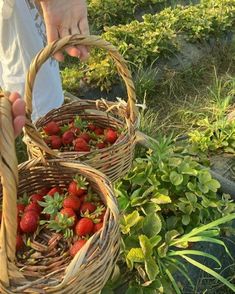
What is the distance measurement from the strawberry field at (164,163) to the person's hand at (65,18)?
1.18 ft

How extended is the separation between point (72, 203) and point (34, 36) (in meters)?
1.01

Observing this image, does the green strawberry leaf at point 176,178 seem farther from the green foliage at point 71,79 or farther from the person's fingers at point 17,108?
the green foliage at point 71,79

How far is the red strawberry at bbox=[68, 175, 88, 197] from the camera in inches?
57.1

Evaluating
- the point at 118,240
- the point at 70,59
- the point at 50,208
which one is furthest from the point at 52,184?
the point at 70,59

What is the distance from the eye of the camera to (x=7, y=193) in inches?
41.1

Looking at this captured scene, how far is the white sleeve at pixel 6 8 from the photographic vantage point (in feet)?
6.31

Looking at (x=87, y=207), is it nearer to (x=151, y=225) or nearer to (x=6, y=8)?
(x=151, y=225)

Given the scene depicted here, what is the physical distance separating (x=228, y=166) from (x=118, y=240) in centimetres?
120

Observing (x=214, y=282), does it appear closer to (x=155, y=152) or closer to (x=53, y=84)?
(x=155, y=152)

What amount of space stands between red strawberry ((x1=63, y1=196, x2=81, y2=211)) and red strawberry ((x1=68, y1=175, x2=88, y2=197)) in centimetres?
2

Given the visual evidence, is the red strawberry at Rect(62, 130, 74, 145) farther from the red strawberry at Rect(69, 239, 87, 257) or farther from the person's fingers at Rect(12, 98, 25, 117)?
the person's fingers at Rect(12, 98, 25, 117)

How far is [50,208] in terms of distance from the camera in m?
1.40

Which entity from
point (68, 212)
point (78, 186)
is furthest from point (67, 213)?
point (78, 186)

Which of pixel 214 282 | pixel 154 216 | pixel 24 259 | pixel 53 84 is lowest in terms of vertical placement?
pixel 214 282
